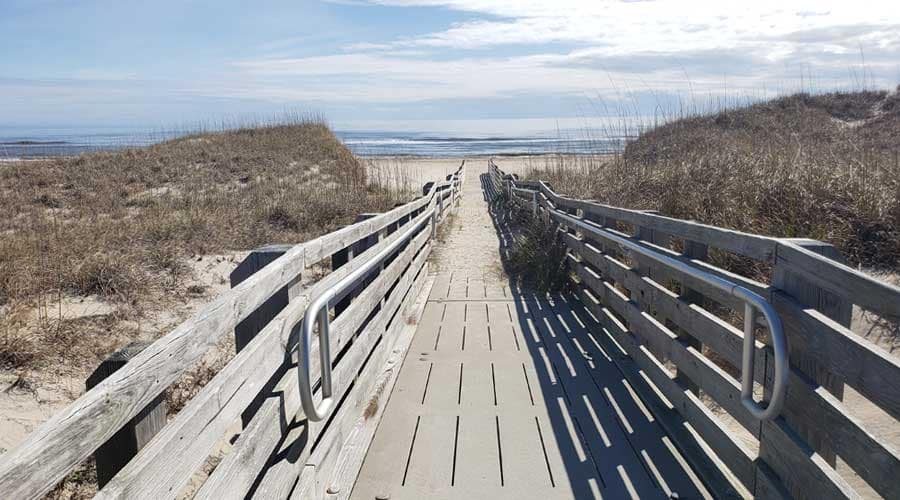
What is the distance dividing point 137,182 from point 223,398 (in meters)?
17.2

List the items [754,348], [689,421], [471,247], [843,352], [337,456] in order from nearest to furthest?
[843,352] < [754,348] < [337,456] < [689,421] < [471,247]

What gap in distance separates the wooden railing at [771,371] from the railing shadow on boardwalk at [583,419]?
24 centimetres

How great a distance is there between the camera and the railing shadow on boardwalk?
351 cm

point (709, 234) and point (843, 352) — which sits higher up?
point (709, 234)

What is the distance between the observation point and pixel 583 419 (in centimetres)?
436

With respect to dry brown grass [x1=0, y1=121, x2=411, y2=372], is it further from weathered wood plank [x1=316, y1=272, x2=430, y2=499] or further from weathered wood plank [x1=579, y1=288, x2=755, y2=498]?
weathered wood plank [x1=579, y1=288, x2=755, y2=498]

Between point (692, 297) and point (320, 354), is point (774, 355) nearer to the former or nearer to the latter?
point (692, 297)

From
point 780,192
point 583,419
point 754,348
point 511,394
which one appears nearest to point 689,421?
point 583,419

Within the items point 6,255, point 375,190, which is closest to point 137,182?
point 375,190

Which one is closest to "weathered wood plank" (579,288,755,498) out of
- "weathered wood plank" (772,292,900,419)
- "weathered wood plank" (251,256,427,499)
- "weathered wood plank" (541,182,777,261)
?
"weathered wood plank" (772,292,900,419)

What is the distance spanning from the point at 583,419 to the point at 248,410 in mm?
2266

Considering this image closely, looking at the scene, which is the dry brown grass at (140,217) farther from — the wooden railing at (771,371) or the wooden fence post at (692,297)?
the wooden fence post at (692,297)

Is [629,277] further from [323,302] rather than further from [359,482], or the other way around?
[323,302]

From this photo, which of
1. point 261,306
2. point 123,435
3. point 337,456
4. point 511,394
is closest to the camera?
point 123,435
